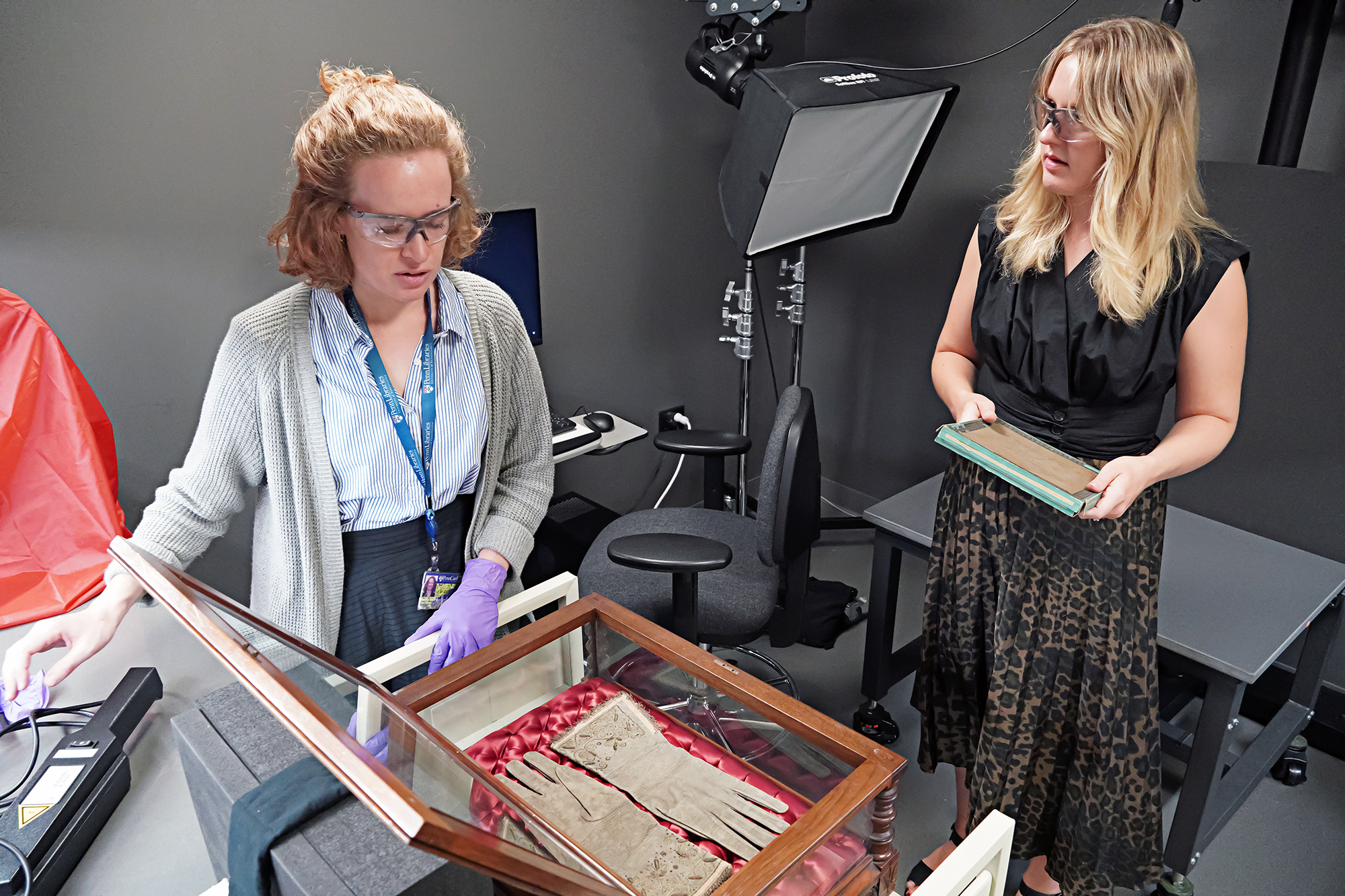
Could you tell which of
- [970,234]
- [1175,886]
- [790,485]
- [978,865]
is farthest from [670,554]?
[970,234]

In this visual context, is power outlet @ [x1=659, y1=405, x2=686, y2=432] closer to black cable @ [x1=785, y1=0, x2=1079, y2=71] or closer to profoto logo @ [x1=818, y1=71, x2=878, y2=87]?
black cable @ [x1=785, y1=0, x2=1079, y2=71]

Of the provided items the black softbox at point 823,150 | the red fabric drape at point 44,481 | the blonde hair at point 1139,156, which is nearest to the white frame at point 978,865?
the blonde hair at point 1139,156

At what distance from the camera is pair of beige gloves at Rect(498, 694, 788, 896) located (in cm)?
93

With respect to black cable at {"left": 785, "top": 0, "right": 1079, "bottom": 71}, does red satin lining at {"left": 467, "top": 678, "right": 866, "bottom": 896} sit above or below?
below

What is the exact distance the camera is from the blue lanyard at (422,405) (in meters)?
1.37

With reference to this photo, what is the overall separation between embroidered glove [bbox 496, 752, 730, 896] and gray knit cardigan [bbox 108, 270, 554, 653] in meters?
0.50

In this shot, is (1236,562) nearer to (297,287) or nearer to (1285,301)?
(1285,301)

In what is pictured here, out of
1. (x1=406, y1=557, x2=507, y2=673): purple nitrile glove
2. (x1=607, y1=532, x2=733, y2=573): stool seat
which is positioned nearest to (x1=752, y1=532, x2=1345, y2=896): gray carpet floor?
(x1=607, y1=532, x2=733, y2=573): stool seat

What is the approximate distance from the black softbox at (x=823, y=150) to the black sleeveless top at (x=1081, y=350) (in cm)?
63

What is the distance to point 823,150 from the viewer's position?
7.43ft

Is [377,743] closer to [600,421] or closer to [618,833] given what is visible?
[618,833]

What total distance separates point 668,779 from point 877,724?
1.52 m

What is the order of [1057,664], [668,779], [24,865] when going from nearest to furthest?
[24,865]
[668,779]
[1057,664]

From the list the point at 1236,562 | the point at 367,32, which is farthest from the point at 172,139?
the point at 1236,562
